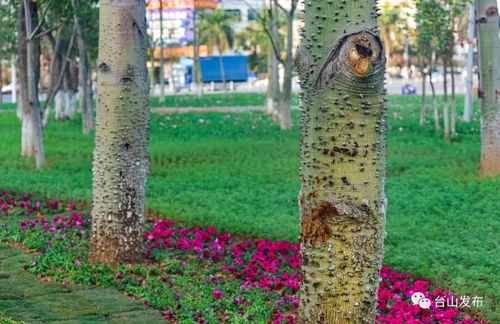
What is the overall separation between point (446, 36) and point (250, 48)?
6179cm

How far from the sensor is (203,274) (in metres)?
7.51

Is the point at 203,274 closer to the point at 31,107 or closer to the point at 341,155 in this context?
the point at 341,155

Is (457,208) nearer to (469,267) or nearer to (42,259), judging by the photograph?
(469,267)

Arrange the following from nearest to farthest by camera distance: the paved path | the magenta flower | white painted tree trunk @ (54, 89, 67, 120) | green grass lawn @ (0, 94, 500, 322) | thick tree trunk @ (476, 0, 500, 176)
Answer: the paved path → the magenta flower → green grass lawn @ (0, 94, 500, 322) → thick tree trunk @ (476, 0, 500, 176) → white painted tree trunk @ (54, 89, 67, 120)

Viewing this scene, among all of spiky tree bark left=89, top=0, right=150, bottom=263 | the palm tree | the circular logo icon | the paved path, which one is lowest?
the paved path

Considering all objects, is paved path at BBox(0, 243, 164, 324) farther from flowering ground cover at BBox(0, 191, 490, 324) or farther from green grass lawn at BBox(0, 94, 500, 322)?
green grass lawn at BBox(0, 94, 500, 322)

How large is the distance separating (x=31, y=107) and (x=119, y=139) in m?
8.38

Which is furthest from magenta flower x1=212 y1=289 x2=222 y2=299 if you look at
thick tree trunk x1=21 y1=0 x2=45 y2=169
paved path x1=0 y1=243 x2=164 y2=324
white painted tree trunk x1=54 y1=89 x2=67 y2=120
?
white painted tree trunk x1=54 y1=89 x2=67 y2=120

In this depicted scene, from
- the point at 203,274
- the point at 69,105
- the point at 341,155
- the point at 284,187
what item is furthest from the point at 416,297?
the point at 69,105

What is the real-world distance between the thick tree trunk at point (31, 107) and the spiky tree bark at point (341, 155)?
37.8 ft

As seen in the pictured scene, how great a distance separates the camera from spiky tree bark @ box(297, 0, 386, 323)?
Answer: 4.04m

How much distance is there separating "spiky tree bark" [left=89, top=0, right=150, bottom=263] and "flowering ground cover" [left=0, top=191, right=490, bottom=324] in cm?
27

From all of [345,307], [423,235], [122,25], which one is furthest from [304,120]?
[423,235]

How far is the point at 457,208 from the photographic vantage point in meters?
9.89
